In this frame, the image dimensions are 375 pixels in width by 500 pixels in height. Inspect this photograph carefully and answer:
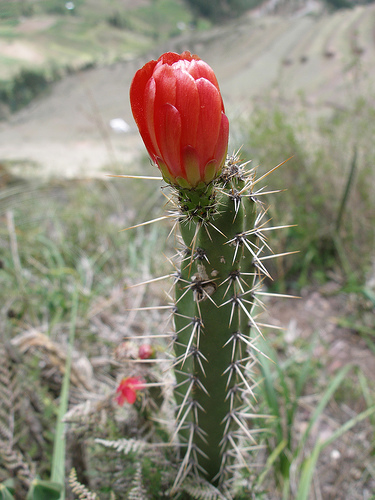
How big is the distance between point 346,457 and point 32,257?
206cm

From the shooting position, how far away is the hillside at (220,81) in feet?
12.8

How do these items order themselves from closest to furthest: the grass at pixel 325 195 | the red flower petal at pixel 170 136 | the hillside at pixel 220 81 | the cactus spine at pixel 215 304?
the red flower petal at pixel 170 136 < the cactus spine at pixel 215 304 < the grass at pixel 325 195 < the hillside at pixel 220 81

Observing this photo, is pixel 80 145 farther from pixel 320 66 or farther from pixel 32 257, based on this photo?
pixel 320 66

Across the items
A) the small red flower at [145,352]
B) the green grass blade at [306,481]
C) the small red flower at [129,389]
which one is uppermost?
the small red flower at [145,352]

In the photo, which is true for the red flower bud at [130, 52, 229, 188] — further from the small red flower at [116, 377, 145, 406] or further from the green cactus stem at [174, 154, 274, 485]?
the small red flower at [116, 377, 145, 406]

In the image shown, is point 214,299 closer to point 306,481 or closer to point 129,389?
point 129,389

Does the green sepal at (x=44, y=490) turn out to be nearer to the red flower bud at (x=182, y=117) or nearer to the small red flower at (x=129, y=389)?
the small red flower at (x=129, y=389)

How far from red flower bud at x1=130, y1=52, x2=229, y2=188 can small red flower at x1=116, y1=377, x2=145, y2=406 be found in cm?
55

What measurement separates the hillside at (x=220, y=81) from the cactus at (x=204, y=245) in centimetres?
301

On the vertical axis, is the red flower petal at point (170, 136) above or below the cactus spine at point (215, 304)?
above

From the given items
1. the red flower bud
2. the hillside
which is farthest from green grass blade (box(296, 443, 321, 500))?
the hillside

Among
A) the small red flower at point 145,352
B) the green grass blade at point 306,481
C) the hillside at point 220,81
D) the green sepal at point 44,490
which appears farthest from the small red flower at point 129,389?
the hillside at point 220,81

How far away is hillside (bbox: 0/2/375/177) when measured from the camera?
3.91 metres

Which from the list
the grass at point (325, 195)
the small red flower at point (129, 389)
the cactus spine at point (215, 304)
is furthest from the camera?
the grass at point (325, 195)
